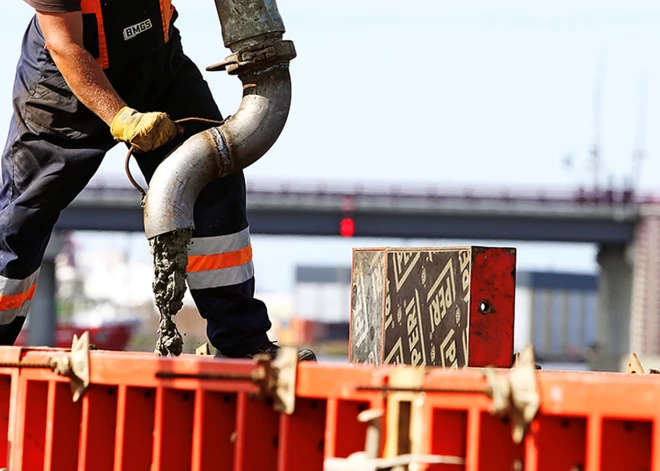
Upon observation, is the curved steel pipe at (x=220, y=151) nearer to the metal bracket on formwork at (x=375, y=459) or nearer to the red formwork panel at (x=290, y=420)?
the red formwork panel at (x=290, y=420)

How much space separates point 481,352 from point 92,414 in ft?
5.17

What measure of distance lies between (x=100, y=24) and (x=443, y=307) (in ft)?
5.73

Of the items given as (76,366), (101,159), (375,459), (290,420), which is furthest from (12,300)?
(375,459)

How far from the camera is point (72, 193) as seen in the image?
570 cm

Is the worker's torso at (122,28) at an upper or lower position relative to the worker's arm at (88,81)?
upper

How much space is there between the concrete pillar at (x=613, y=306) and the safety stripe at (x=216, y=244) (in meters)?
45.2

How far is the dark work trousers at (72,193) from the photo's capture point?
5578 mm

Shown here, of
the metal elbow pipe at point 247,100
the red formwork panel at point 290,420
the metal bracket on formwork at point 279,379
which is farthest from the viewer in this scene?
the metal elbow pipe at point 247,100

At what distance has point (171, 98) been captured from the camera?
19.2ft

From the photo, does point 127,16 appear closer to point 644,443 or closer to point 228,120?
point 228,120

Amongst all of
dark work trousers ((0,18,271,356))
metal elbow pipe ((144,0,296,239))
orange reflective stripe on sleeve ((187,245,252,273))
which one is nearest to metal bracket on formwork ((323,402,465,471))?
metal elbow pipe ((144,0,296,239))

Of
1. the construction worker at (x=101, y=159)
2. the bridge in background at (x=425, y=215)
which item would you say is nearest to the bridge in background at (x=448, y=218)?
the bridge in background at (x=425, y=215)

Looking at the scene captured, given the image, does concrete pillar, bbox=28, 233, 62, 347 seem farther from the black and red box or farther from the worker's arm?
the worker's arm

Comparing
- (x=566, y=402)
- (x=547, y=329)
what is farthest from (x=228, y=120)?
(x=547, y=329)
